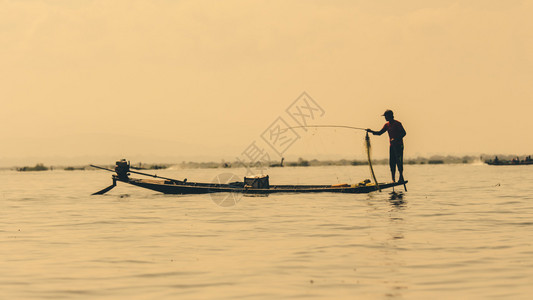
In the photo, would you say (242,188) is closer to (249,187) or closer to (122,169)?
(249,187)

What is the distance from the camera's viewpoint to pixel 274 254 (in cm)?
1345

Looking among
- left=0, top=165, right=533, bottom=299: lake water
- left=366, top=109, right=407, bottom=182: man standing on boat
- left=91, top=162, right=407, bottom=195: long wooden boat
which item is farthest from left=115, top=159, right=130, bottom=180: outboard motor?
left=366, top=109, right=407, bottom=182: man standing on boat

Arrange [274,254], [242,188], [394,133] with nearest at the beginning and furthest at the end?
[274,254] → [394,133] → [242,188]

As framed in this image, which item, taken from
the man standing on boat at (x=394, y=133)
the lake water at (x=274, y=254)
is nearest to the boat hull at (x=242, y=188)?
the man standing on boat at (x=394, y=133)

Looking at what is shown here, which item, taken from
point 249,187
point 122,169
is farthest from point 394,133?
point 122,169

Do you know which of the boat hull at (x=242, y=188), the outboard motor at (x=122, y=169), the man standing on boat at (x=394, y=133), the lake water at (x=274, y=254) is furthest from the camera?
the outboard motor at (x=122, y=169)

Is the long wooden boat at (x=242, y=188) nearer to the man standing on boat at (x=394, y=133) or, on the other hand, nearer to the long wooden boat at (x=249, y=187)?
the long wooden boat at (x=249, y=187)

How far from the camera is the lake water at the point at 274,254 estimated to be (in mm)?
10039

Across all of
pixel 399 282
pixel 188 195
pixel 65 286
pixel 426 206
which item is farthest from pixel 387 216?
pixel 188 195

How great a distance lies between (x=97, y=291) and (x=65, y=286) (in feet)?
2.45

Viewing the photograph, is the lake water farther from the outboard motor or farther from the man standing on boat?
the outboard motor

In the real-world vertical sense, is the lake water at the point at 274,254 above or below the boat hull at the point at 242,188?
→ below

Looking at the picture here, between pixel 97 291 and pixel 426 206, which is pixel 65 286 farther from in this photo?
pixel 426 206

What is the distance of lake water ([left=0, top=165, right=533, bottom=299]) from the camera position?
32.9 feet
